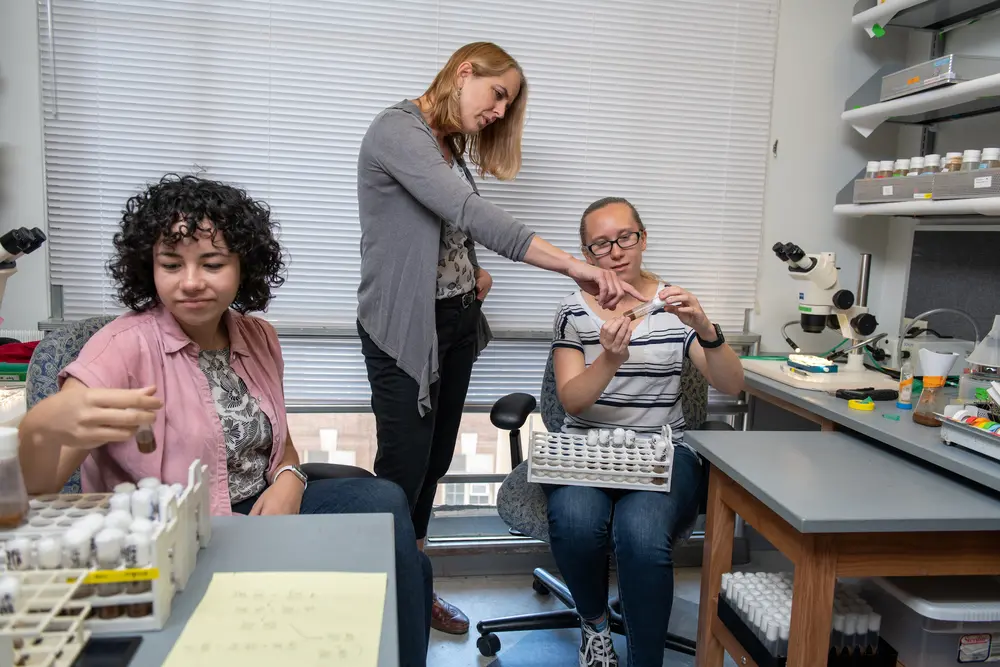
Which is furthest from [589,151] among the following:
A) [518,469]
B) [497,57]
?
[518,469]

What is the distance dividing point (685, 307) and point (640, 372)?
0.28 meters

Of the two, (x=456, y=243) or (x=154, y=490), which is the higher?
(x=456, y=243)

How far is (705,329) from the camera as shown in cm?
178

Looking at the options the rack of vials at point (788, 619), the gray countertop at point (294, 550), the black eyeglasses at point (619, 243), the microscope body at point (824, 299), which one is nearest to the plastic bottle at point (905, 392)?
the microscope body at point (824, 299)

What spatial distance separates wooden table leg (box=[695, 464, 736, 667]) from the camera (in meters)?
1.68

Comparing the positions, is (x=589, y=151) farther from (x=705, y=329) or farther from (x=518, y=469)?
(x=518, y=469)

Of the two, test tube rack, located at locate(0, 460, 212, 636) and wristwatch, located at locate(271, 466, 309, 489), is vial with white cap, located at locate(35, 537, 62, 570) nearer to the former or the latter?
test tube rack, located at locate(0, 460, 212, 636)

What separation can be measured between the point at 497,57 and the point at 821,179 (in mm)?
1466

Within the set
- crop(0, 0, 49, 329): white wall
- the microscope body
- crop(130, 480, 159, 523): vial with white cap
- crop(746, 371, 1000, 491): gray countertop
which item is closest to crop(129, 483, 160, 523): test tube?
crop(130, 480, 159, 523): vial with white cap

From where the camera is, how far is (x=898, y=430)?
1.61m

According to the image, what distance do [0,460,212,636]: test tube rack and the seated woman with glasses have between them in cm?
97

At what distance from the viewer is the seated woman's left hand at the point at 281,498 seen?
1265 mm

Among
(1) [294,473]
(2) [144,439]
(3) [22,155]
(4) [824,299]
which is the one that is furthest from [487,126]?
(3) [22,155]

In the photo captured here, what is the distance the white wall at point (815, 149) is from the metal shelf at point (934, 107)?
0.11 m
